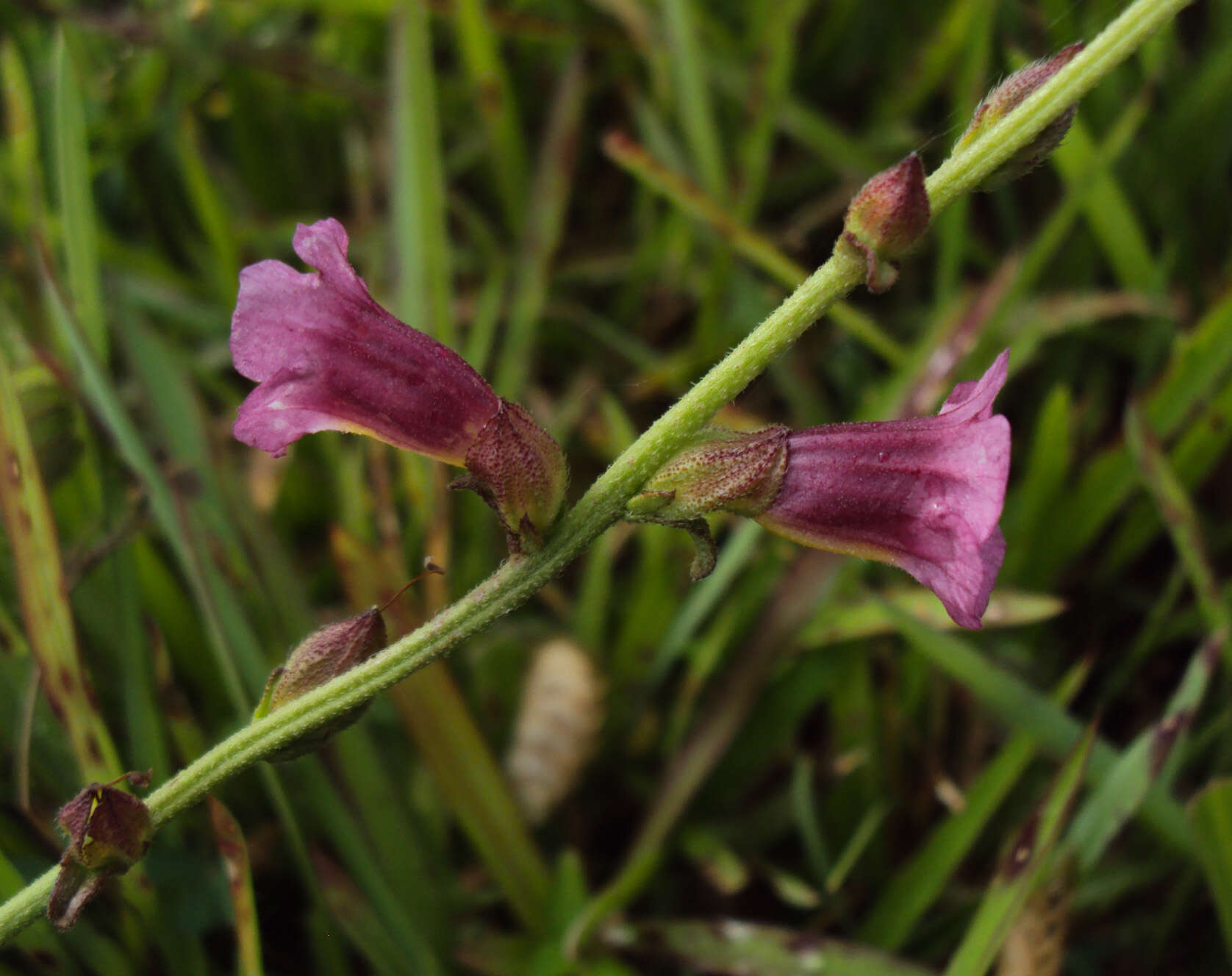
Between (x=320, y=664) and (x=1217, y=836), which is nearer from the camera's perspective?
(x=320, y=664)

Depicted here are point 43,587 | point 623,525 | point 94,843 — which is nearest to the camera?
point 94,843

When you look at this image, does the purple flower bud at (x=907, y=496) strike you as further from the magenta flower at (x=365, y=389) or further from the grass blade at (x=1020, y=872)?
the grass blade at (x=1020, y=872)

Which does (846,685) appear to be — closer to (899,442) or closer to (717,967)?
(717,967)

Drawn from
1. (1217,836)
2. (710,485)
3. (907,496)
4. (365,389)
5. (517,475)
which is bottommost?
(1217,836)

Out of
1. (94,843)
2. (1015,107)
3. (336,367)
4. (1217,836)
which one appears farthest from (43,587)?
(1217,836)

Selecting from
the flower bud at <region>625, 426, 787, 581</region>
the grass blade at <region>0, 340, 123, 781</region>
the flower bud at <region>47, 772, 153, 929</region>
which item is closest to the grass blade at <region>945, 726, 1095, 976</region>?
the flower bud at <region>625, 426, 787, 581</region>

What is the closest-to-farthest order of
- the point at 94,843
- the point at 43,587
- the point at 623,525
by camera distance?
the point at 94,843, the point at 43,587, the point at 623,525

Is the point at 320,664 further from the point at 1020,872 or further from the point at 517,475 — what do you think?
the point at 1020,872

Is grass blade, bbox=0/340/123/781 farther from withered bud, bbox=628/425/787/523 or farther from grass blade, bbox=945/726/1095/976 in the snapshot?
grass blade, bbox=945/726/1095/976
